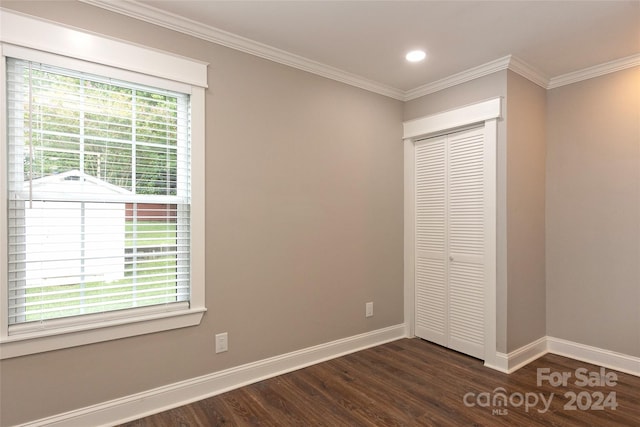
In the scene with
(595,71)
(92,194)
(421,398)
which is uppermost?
(595,71)

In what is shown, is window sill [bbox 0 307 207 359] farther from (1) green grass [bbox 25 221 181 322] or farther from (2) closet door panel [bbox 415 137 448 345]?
(2) closet door panel [bbox 415 137 448 345]

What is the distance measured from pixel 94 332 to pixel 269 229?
49.9 inches

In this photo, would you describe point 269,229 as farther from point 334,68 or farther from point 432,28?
point 432,28

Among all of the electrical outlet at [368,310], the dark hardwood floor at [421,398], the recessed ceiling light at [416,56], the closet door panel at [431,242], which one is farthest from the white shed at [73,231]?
the closet door panel at [431,242]

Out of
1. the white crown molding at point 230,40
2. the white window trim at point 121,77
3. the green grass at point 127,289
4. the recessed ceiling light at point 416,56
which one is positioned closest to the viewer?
the white window trim at point 121,77

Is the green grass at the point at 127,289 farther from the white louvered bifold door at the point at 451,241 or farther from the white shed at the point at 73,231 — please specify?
the white louvered bifold door at the point at 451,241

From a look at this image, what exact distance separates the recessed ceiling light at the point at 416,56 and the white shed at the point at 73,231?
2.29 m

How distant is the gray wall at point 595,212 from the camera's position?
284cm

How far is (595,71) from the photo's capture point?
2.99 metres

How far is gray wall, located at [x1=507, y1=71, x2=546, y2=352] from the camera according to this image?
9.52 feet

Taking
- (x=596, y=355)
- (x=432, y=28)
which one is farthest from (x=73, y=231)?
(x=596, y=355)

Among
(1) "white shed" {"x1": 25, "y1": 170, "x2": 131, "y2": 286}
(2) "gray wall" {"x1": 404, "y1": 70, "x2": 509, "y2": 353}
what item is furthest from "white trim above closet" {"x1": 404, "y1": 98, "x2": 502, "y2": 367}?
(1) "white shed" {"x1": 25, "y1": 170, "x2": 131, "y2": 286}

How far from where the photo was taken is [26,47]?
6.16ft

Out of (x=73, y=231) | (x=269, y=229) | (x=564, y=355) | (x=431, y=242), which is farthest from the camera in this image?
(x=431, y=242)
